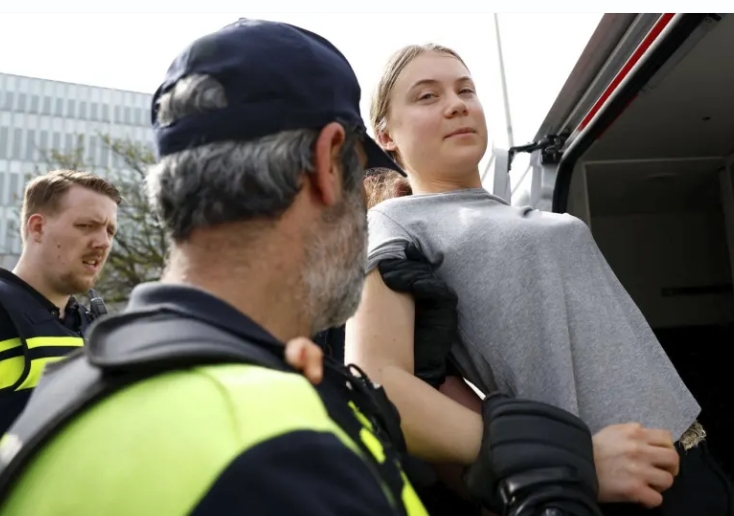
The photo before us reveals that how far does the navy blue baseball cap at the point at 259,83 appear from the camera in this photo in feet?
2.83

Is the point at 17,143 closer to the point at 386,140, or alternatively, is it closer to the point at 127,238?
the point at 127,238

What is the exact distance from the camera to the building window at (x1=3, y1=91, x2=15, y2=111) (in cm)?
4119

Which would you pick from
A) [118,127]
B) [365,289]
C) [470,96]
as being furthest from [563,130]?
[118,127]

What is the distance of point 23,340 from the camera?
234 cm

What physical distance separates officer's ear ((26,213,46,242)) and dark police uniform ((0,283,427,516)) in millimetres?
2488

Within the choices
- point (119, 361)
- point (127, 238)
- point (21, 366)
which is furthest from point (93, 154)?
point (119, 361)

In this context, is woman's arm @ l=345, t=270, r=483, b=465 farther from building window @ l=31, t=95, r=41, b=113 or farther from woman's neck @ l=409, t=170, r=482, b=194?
building window @ l=31, t=95, r=41, b=113

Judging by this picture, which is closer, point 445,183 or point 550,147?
point 445,183

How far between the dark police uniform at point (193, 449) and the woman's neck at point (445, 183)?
0.88m

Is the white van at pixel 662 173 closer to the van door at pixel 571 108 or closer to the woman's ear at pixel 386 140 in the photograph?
the van door at pixel 571 108

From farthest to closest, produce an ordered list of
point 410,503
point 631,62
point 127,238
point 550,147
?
1. point 127,238
2. point 550,147
3. point 631,62
4. point 410,503

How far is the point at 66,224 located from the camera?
299 centimetres

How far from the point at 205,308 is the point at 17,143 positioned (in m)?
46.4

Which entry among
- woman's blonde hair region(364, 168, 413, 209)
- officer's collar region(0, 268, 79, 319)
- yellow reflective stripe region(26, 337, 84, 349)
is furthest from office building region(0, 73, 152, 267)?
woman's blonde hair region(364, 168, 413, 209)
